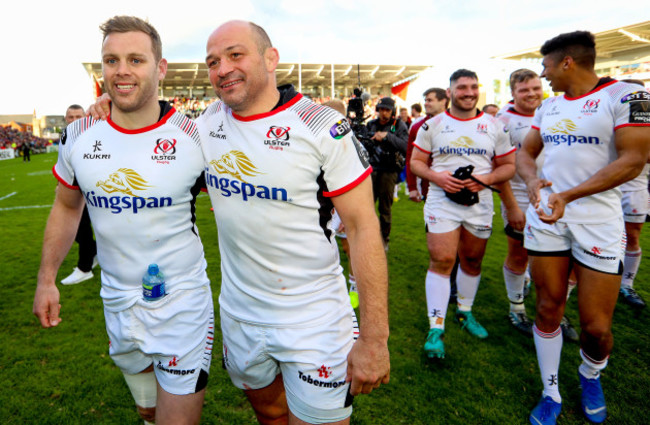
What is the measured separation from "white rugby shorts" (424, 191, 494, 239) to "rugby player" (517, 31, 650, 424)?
2.52 feet

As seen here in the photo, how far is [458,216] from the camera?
3.91 m

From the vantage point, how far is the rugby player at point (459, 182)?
3.88 metres

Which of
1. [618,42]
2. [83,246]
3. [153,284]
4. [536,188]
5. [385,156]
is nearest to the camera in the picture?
[153,284]

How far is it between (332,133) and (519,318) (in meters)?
3.72

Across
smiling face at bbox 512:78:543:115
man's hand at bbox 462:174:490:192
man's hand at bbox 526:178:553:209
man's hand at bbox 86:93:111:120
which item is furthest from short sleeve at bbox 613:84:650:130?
man's hand at bbox 86:93:111:120

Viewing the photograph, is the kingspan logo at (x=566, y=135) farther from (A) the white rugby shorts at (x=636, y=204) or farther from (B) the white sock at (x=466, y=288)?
(A) the white rugby shorts at (x=636, y=204)

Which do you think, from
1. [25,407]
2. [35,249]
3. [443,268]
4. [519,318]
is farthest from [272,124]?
[35,249]

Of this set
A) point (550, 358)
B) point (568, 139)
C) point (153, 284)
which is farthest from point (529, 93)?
point (153, 284)

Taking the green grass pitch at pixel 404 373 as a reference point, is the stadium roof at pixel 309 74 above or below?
above

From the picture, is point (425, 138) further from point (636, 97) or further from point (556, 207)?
point (636, 97)

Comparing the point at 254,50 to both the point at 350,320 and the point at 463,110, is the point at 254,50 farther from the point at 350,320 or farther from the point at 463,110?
the point at 463,110

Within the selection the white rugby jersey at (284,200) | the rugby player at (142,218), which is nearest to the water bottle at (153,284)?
the rugby player at (142,218)

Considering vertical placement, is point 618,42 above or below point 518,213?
above

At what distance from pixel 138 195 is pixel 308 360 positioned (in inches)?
49.2
